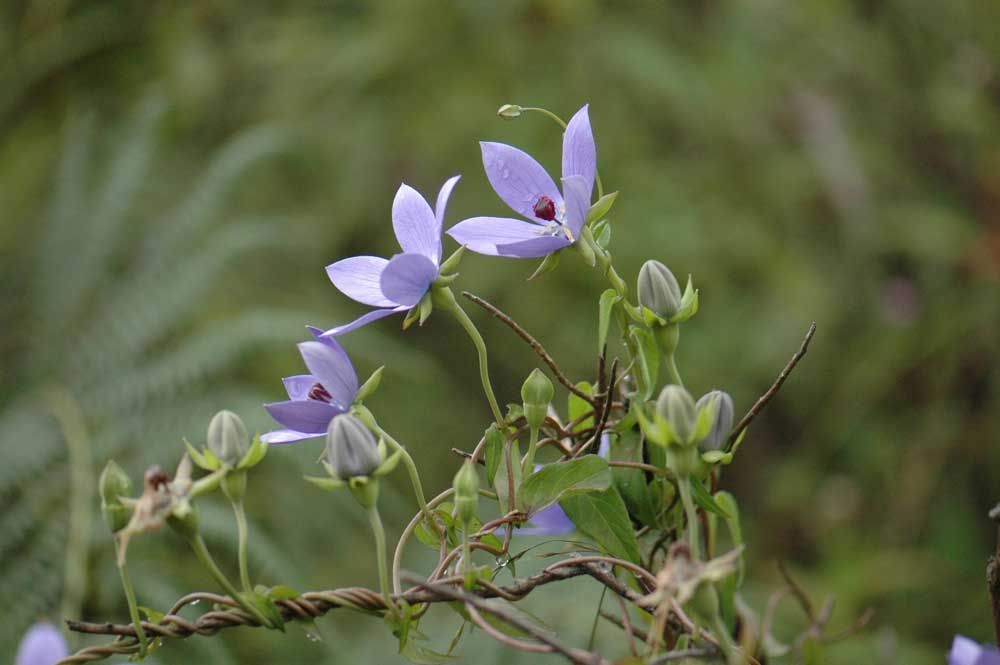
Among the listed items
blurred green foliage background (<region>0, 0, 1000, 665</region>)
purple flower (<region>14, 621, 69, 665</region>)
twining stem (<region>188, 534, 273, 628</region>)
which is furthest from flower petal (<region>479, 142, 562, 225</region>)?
blurred green foliage background (<region>0, 0, 1000, 665</region>)

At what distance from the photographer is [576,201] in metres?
0.45

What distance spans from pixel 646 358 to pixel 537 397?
0.23 ft

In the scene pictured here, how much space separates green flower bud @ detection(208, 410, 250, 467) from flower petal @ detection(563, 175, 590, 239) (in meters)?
0.19

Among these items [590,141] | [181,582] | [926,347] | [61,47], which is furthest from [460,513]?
[61,47]

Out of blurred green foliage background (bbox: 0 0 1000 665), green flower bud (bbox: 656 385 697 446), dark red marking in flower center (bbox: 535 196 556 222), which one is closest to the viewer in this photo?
green flower bud (bbox: 656 385 697 446)

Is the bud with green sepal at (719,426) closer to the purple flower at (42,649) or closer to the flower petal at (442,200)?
the flower petal at (442,200)

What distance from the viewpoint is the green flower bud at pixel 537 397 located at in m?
0.47

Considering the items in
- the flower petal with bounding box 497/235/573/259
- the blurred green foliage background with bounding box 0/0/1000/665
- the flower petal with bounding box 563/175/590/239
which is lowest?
the blurred green foliage background with bounding box 0/0/1000/665

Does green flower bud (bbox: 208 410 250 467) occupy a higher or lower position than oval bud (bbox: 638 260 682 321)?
lower

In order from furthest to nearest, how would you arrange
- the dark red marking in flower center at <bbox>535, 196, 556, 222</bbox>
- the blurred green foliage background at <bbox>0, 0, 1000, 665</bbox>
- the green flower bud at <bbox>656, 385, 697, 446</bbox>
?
the blurred green foliage background at <bbox>0, 0, 1000, 665</bbox>, the dark red marking in flower center at <bbox>535, 196, 556, 222</bbox>, the green flower bud at <bbox>656, 385, 697, 446</bbox>

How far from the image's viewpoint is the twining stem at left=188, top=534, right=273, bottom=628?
1.35 ft

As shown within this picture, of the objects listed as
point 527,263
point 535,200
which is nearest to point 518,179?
point 535,200

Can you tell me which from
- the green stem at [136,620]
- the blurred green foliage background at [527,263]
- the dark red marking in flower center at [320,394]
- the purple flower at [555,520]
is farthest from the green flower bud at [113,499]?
the blurred green foliage background at [527,263]

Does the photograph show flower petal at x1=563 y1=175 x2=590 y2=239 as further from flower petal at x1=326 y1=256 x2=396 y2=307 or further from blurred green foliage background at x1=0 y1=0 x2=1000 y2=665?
blurred green foliage background at x1=0 y1=0 x2=1000 y2=665
